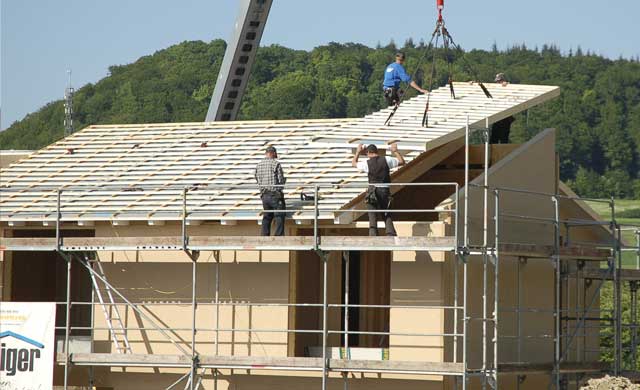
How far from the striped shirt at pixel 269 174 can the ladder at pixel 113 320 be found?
11.0 feet

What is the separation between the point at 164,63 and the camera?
87.7m

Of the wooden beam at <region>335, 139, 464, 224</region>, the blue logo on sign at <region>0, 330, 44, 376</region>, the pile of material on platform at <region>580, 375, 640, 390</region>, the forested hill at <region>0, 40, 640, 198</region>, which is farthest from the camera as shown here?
the forested hill at <region>0, 40, 640, 198</region>

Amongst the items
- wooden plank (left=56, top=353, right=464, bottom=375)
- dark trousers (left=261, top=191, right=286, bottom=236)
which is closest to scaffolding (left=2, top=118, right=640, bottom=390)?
wooden plank (left=56, top=353, right=464, bottom=375)

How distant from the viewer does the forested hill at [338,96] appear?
82.0 meters

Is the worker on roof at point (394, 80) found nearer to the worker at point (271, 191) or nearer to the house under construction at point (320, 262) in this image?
the house under construction at point (320, 262)

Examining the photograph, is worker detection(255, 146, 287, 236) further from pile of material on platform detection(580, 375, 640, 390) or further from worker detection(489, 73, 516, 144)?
worker detection(489, 73, 516, 144)

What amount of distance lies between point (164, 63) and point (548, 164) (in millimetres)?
66665

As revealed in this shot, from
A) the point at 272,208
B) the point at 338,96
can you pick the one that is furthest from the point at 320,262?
the point at 338,96

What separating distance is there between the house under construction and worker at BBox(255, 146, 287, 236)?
346 mm

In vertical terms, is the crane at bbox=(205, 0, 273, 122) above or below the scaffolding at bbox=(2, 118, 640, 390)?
above

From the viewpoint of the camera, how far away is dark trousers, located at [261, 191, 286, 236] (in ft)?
63.5

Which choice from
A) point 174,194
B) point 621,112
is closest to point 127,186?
point 174,194

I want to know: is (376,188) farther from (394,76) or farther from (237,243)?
(394,76)

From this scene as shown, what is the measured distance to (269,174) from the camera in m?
19.5
